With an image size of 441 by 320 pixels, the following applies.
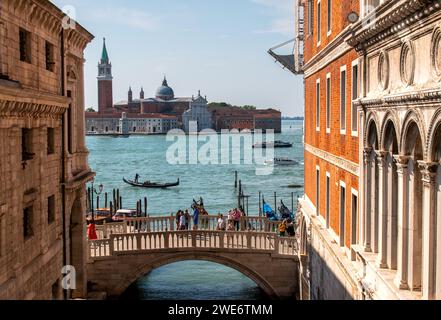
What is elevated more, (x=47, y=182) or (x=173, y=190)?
(x=47, y=182)

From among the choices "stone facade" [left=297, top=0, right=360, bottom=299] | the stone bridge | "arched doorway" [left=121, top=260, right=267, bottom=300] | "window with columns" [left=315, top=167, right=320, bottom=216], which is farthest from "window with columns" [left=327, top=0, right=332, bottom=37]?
"arched doorway" [left=121, top=260, right=267, bottom=300]

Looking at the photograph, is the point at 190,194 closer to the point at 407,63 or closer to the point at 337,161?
the point at 337,161

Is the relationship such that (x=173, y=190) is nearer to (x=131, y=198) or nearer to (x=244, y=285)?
(x=131, y=198)

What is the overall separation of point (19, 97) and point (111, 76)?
19025 cm

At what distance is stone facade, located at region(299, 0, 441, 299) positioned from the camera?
7977mm

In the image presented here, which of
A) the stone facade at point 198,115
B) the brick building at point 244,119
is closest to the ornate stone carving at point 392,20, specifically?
the brick building at point 244,119

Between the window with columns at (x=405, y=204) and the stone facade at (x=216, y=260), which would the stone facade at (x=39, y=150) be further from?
the window with columns at (x=405, y=204)

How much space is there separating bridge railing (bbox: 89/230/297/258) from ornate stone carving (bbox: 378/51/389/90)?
11232mm

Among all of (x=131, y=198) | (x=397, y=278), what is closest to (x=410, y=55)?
(x=397, y=278)

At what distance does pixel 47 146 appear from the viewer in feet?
50.8

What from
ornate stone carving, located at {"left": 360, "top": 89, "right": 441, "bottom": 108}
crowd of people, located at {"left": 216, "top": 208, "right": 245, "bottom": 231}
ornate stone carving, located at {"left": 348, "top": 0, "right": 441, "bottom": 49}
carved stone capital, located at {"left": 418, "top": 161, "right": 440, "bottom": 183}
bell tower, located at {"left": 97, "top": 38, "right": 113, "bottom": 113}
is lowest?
crowd of people, located at {"left": 216, "top": 208, "right": 245, "bottom": 231}

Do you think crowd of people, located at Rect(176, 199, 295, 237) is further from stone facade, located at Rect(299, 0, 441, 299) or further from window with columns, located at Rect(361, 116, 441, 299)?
window with columns, located at Rect(361, 116, 441, 299)

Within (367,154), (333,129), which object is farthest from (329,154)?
(367,154)

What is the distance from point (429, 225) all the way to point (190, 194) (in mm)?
57265
